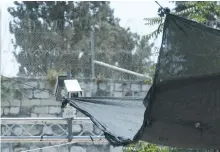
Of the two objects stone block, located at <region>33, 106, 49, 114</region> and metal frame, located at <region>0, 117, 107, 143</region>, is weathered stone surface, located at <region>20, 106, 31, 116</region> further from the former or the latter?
metal frame, located at <region>0, 117, 107, 143</region>

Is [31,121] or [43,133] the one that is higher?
[31,121]

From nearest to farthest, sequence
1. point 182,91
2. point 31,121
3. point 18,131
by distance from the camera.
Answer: point 182,91
point 31,121
point 18,131

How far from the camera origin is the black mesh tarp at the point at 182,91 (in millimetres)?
2020

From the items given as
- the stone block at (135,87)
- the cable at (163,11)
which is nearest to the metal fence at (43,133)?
the stone block at (135,87)

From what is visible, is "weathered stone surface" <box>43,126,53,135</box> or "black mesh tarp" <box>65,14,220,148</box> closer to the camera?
"black mesh tarp" <box>65,14,220,148</box>

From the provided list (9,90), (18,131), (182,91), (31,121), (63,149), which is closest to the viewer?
(182,91)

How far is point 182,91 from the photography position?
210cm

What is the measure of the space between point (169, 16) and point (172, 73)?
26cm

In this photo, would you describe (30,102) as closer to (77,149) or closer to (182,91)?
(77,149)

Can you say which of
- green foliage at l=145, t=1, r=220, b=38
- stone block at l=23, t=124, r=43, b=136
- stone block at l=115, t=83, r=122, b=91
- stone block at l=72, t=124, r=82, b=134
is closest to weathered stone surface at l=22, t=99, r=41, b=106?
stone block at l=23, t=124, r=43, b=136

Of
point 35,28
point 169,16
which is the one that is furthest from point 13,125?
point 169,16

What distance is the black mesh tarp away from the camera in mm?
2020

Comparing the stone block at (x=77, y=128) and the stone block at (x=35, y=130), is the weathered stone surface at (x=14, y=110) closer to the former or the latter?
the stone block at (x=35, y=130)

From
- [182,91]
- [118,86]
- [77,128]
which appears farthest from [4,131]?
[182,91]
